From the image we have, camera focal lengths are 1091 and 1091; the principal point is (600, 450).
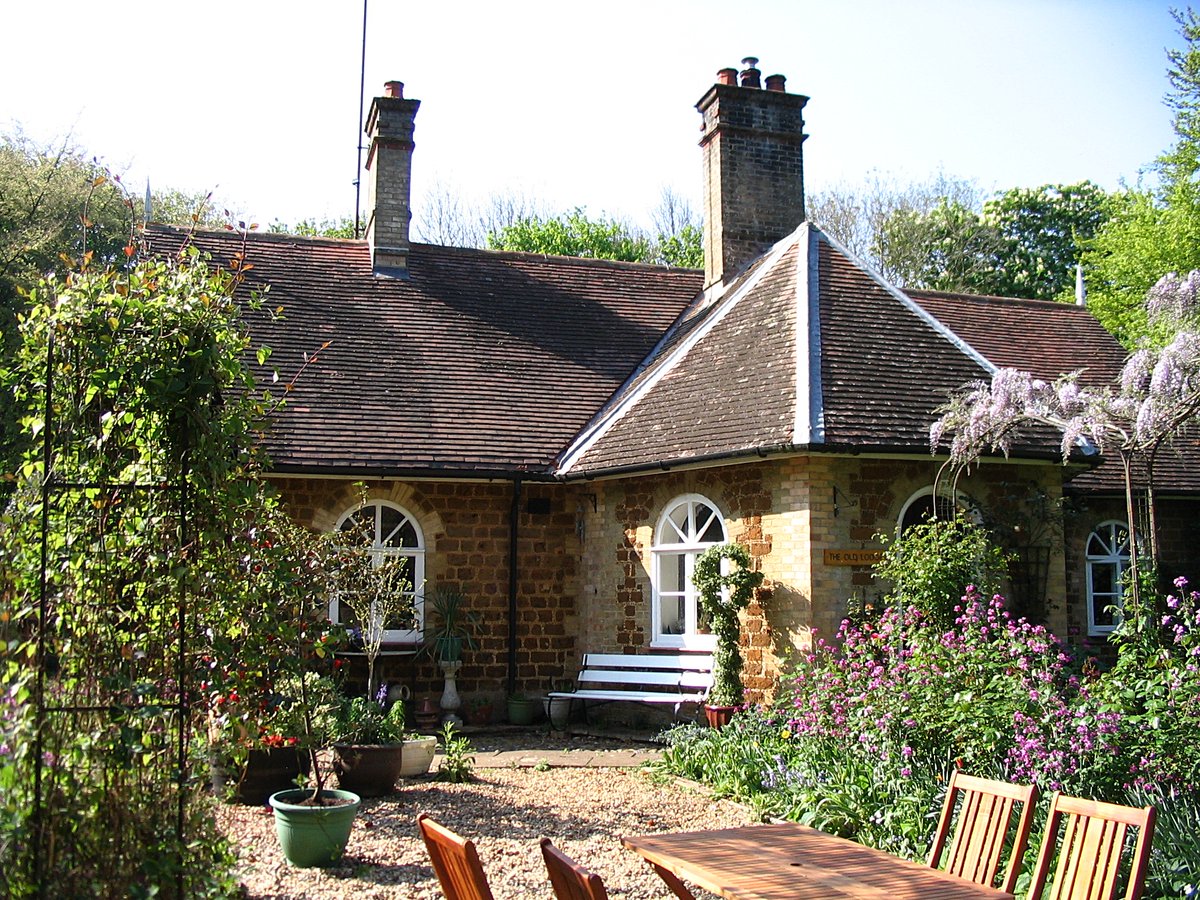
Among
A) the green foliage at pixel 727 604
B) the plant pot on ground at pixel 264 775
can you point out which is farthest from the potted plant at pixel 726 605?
the plant pot on ground at pixel 264 775

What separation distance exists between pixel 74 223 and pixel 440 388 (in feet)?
51.8

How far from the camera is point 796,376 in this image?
39.3ft

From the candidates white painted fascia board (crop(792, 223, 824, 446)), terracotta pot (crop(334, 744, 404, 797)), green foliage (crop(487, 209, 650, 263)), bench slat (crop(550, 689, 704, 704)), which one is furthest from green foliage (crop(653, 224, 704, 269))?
terracotta pot (crop(334, 744, 404, 797))

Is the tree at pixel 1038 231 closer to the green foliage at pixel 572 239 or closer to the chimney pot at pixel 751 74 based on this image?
the green foliage at pixel 572 239

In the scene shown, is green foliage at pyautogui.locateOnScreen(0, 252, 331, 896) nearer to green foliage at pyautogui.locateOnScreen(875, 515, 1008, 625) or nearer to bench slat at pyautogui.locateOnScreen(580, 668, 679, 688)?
green foliage at pyautogui.locateOnScreen(875, 515, 1008, 625)

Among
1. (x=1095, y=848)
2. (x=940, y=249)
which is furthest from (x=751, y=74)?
(x=940, y=249)

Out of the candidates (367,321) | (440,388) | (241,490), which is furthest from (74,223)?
(241,490)

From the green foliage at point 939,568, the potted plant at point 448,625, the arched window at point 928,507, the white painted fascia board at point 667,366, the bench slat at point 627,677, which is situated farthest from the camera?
the white painted fascia board at point 667,366

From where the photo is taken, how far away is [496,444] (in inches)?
551

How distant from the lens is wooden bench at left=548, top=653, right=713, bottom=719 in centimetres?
1205

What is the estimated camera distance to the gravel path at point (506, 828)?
6613 mm

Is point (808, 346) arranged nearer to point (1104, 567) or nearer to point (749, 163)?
point (749, 163)

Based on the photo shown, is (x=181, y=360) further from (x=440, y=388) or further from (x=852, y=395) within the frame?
(x=440, y=388)

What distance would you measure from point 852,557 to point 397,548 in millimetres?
5615
